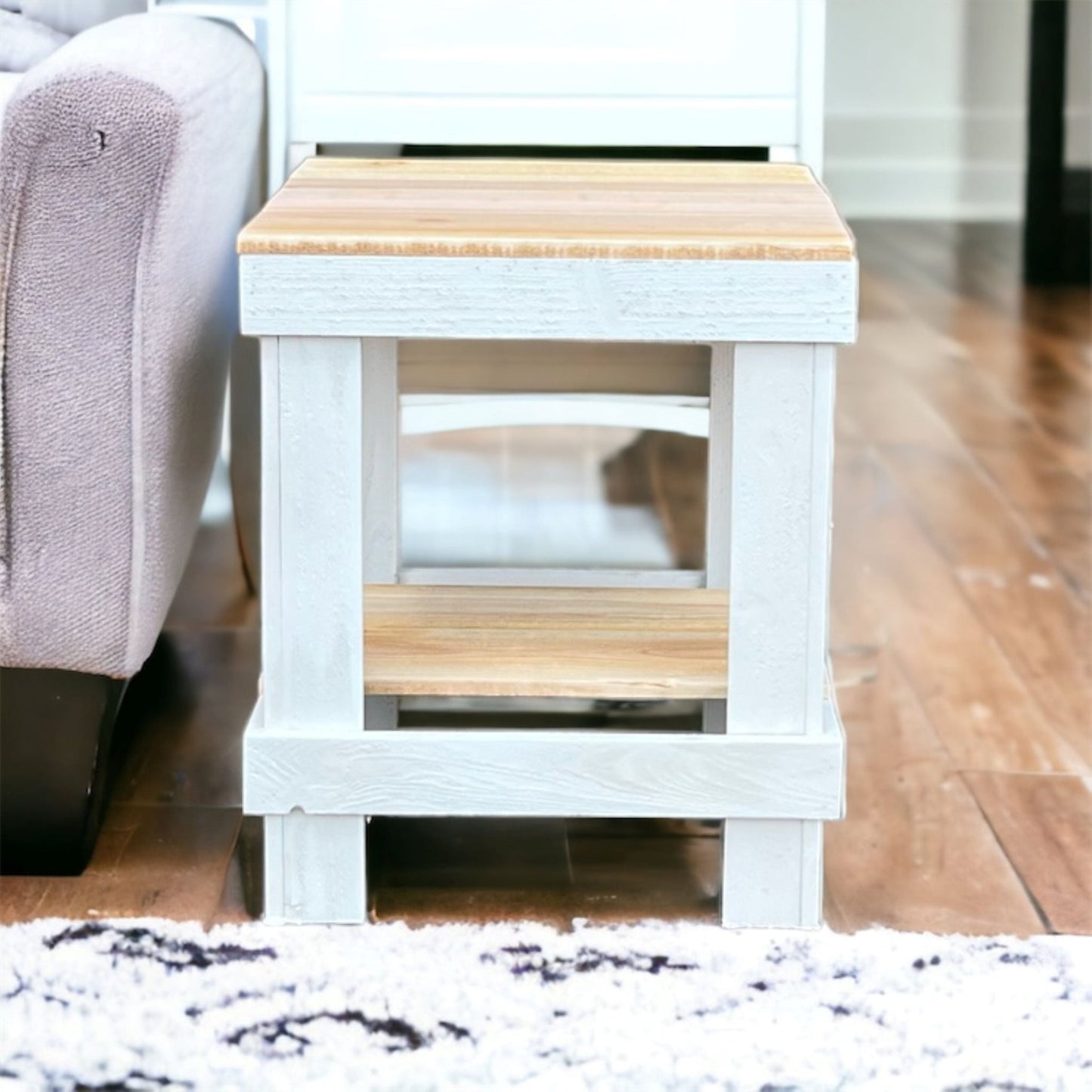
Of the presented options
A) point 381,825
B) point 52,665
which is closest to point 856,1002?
point 381,825

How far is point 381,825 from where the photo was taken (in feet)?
3.93

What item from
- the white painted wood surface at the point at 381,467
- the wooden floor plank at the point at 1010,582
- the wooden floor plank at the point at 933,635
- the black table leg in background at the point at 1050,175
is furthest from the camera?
the black table leg in background at the point at 1050,175

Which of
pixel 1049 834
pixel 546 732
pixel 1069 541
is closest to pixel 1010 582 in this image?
pixel 1069 541

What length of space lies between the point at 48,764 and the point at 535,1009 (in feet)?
1.22

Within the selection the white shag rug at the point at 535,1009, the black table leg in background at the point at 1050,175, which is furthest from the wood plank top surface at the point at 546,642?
the black table leg in background at the point at 1050,175

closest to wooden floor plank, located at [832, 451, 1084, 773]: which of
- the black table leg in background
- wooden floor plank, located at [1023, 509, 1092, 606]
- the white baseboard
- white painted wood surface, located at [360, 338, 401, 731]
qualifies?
wooden floor plank, located at [1023, 509, 1092, 606]

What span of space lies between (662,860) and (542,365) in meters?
0.49

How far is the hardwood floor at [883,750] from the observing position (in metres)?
1.09

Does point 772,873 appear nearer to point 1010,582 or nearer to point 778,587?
point 778,587

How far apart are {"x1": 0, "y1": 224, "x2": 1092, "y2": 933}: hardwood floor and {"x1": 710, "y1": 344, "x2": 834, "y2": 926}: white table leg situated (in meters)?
0.06

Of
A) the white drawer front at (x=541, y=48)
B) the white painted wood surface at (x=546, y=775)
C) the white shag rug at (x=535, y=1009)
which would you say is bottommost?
the white shag rug at (x=535, y=1009)

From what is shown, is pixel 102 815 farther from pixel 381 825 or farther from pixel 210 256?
pixel 210 256

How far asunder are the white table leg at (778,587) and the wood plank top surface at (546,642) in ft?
0.16

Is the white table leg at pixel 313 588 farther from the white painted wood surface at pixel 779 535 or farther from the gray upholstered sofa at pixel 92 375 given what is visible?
the white painted wood surface at pixel 779 535
